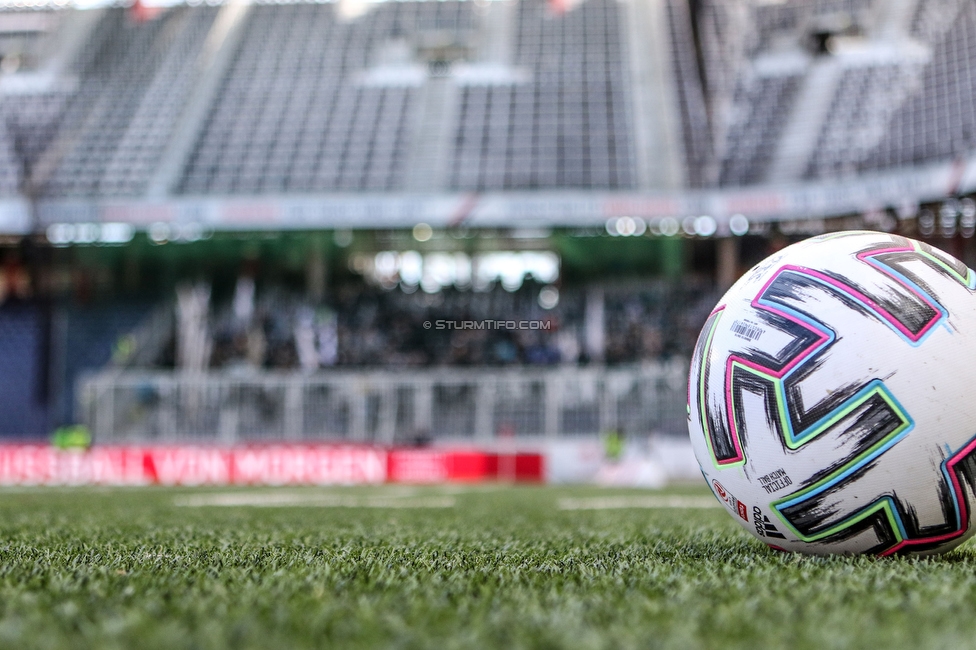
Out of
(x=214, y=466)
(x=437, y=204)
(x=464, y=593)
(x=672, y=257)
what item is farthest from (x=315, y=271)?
(x=464, y=593)

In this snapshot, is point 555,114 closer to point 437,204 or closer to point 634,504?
point 437,204

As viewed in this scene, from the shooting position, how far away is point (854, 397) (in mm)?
2959

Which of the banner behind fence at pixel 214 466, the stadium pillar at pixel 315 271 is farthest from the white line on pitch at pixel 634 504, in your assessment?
the stadium pillar at pixel 315 271

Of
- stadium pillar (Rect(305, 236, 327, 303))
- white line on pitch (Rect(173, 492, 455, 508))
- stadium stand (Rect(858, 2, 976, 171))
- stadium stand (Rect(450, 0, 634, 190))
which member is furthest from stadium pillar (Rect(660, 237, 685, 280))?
white line on pitch (Rect(173, 492, 455, 508))

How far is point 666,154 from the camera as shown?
24.2 m

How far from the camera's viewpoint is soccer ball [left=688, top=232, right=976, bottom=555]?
9.66 ft

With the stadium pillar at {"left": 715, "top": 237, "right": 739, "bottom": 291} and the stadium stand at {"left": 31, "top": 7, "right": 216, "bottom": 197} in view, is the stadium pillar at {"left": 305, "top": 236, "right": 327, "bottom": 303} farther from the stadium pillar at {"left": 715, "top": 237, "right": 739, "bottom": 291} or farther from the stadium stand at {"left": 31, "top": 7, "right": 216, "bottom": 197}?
the stadium pillar at {"left": 715, "top": 237, "right": 739, "bottom": 291}

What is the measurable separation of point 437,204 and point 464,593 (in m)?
19.4

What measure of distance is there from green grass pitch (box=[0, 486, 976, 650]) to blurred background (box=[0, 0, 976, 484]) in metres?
12.9

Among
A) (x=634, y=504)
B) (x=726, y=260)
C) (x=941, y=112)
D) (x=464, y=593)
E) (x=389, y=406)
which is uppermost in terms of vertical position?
(x=941, y=112)

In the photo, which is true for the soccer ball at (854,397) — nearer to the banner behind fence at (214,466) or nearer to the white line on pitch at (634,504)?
the white line on pitch at (634,504)

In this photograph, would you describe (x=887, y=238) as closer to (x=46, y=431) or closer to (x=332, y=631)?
(x=332, y=631)

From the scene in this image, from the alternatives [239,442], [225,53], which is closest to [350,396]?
[239,442]

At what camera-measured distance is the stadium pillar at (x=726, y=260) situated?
901 inches
